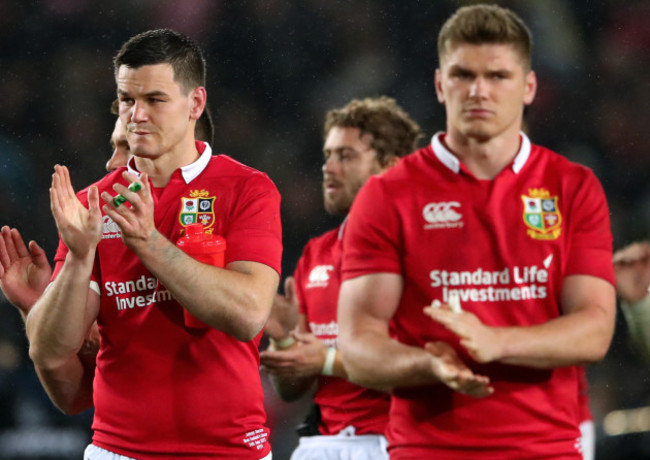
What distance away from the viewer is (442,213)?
2.82m

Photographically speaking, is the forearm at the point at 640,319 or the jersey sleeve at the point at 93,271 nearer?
the jersey sleeve at the point at 93,271

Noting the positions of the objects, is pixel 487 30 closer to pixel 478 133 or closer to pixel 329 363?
pixel 478 133

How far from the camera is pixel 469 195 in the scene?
2834 millimetres

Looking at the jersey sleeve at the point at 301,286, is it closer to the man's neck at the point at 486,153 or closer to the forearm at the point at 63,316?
the forearm at the point at 63,316

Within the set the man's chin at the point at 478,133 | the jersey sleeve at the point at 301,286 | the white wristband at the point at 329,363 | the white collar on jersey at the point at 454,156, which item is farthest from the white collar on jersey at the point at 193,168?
the jersey sleeve at the point at 301,286

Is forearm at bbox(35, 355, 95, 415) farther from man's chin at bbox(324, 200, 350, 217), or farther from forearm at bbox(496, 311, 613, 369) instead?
man's chin at bbox(324, 200, 350, 217)

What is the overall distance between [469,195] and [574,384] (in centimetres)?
63

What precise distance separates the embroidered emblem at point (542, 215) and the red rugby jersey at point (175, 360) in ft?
2.75

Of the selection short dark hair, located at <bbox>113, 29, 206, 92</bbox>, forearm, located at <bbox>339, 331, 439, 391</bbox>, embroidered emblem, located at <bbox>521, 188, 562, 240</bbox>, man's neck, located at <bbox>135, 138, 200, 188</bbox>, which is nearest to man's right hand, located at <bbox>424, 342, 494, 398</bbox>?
forearm, located at <bbox>339, 331, 439, 391</bbox>

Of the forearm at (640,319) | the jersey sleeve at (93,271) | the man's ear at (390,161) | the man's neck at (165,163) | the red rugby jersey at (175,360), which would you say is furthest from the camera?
the man's ear at (390,161)

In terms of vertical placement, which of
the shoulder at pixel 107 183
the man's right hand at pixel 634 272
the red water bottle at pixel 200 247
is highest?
the shoulder at pixel 107 183

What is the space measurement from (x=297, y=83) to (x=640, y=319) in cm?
559

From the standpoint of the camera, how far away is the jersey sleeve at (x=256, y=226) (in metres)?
3.07

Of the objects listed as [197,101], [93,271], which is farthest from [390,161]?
[93,271]
